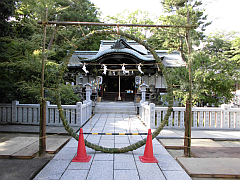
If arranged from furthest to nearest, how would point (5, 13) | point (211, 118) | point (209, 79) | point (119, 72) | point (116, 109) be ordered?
point (119, 72)
point (116, 109)
point (209, 79)
point (5, 13)
point (211, 118)

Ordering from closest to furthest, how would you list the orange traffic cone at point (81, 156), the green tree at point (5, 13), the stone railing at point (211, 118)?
the orange traffic cone at point (81, 156)
the stone railing at point (211, 118)
the green tree at point (5, 13)

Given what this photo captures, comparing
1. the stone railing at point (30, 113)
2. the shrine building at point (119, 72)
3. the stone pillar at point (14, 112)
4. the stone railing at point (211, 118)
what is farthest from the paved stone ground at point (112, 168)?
the shrine building at point (119, 72)

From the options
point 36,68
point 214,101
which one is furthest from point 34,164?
point 214,101

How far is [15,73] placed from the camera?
801cm

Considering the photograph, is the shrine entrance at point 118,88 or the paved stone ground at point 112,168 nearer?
Answer: the paved stone ground at point 112,168

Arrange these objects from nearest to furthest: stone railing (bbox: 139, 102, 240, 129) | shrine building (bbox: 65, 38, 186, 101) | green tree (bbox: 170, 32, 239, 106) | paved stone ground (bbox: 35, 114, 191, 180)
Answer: paved stone ground (bbox: 35, 114, 191, 180) < stone railing (bbox: 139, 102, 240, 129) < green tree (bbox: 170, 32, 239, 106) < shrine building (bbox: 65, 38, 186, 101)

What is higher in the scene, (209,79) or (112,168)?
(209,79)

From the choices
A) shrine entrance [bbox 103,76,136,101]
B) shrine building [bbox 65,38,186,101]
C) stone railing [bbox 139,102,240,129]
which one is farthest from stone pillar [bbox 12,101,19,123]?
shrine entrance [bbox 103,76,136,101]

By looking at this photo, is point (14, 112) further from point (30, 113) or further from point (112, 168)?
point (112, 168)

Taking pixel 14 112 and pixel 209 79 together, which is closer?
pixel 14 112

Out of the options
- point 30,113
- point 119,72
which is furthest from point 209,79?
point 30,113

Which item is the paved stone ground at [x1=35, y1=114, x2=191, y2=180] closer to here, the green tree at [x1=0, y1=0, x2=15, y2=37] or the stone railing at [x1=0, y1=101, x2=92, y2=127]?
the stone railing at [x1=0, y1=101, x2=92, y2=127]

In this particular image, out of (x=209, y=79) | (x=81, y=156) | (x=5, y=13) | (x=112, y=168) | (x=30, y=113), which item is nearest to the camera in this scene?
(x=112, y=168)

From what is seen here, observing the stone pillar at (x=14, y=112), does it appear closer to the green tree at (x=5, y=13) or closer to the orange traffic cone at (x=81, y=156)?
the green tree at (x=5, y=13)
